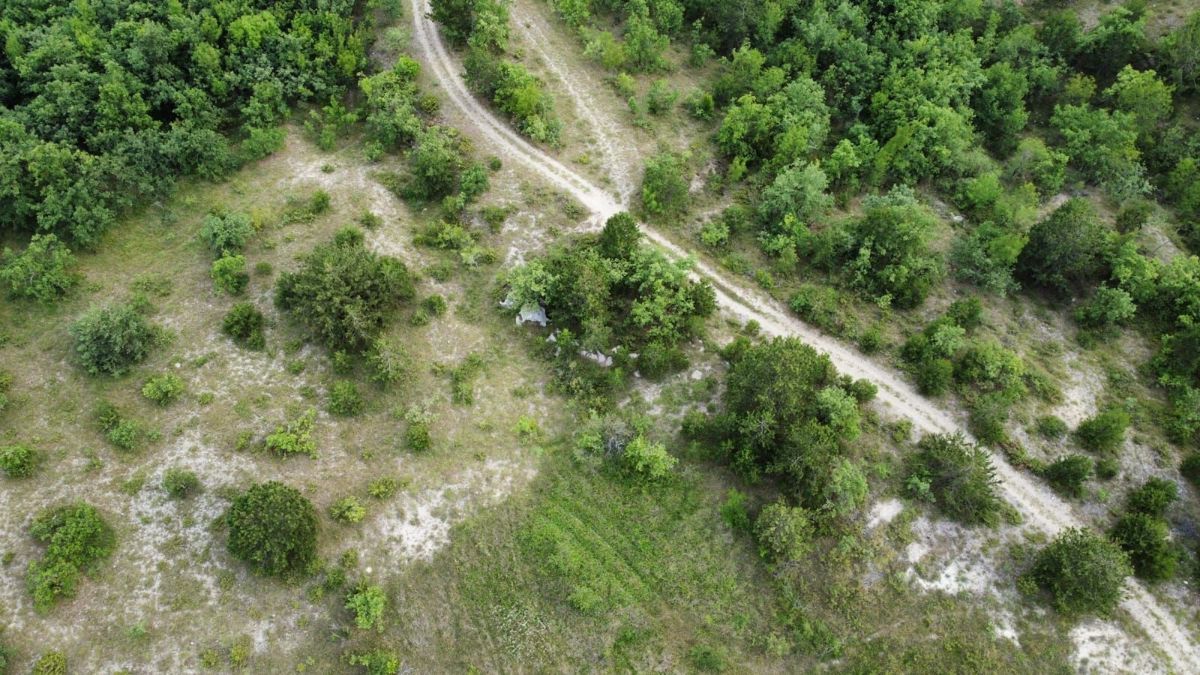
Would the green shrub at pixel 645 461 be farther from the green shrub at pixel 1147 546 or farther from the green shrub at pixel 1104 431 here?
the green shrub at pixel 1104 431

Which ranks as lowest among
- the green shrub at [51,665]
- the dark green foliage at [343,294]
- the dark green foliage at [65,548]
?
the green shrub at [51,665]

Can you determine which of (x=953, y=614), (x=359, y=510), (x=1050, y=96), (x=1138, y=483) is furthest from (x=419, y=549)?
(x=1050, y=96)

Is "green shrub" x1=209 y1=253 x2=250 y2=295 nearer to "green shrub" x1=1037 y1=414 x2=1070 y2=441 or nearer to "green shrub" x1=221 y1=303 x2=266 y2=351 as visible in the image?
"green shrub" x1=221 y1=303 x2=266 y2=351

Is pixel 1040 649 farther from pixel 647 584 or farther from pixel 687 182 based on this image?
pixel 687 182

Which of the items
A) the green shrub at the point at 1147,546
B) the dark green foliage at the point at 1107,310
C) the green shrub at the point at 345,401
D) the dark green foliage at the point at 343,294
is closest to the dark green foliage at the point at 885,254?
the dark green foliage at the point at 1107,310

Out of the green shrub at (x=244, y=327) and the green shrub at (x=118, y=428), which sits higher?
A: the green shrub at (x=244, y=327)

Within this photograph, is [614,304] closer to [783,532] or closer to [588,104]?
[783,532]

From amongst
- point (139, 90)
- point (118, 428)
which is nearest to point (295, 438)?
point (118, 428)
